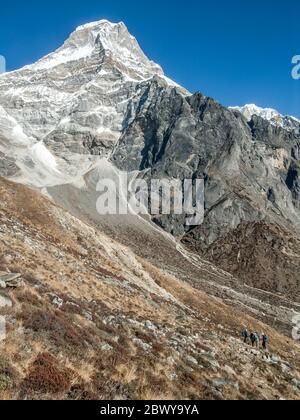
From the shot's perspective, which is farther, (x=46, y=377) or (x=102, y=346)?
(x=102, y=346)

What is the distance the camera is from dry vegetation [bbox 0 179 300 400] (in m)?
16.5

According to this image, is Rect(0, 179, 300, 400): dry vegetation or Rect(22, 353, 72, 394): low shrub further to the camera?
Rect(0, 179, 300, 400): dry vegetation

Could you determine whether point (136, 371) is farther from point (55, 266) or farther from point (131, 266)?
point (131, 266)

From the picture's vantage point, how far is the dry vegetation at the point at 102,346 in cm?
1655

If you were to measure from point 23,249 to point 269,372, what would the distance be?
19.2 m

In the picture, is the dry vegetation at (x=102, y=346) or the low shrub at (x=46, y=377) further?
the dry vegetation at (x=102, y=346)

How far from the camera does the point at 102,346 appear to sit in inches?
826

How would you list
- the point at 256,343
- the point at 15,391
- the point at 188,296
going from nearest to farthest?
the point at 15,391
the point at 256,343
the point at 188,296

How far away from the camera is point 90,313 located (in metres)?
26.1

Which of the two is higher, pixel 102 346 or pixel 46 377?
pixel 46 377

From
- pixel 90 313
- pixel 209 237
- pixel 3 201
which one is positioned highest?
pixel 3 201
